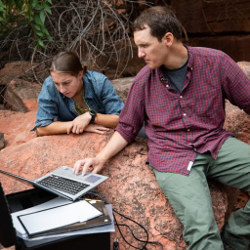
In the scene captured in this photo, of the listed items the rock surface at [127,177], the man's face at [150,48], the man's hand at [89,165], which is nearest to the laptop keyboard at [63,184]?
the man's hand at [89,165]

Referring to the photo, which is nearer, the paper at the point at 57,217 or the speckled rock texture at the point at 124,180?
the paper at the point at 57,217

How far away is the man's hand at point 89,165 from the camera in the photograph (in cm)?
225

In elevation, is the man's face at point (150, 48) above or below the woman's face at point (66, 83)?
above

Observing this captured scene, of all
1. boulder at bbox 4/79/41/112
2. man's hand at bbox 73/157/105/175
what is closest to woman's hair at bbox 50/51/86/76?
man's hand at bbox 73/157/105/175

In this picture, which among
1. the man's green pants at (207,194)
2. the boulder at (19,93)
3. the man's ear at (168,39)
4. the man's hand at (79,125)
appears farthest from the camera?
the boulder at (19,93)

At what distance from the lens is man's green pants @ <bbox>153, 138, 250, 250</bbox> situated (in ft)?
6.45

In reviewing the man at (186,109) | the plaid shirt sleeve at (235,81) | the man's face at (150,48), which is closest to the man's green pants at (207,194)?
the man at (186,109)

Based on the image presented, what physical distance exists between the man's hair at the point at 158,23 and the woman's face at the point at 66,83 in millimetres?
783

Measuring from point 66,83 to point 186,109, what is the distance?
1.04 metres

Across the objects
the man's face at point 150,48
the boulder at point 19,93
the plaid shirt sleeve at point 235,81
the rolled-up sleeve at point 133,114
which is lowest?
the boulder at point 19,93

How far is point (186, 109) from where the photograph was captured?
92.7 inches

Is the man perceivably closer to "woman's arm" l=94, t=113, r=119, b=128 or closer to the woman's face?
"woman's arm" l=94, t=113, r=119, b=128

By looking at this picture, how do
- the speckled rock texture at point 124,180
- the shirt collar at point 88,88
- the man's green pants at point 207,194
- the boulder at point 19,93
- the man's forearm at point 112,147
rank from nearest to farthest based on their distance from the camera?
the man's green pants at point 207,194 → the speckled rock texture at point 124,180 → the man's forearm at point 112,147 → the shirt collar at point 88,88 → the boulder at point 19,93

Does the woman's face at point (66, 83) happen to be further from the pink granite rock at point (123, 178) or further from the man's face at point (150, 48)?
the man's face at point (150, 48)
